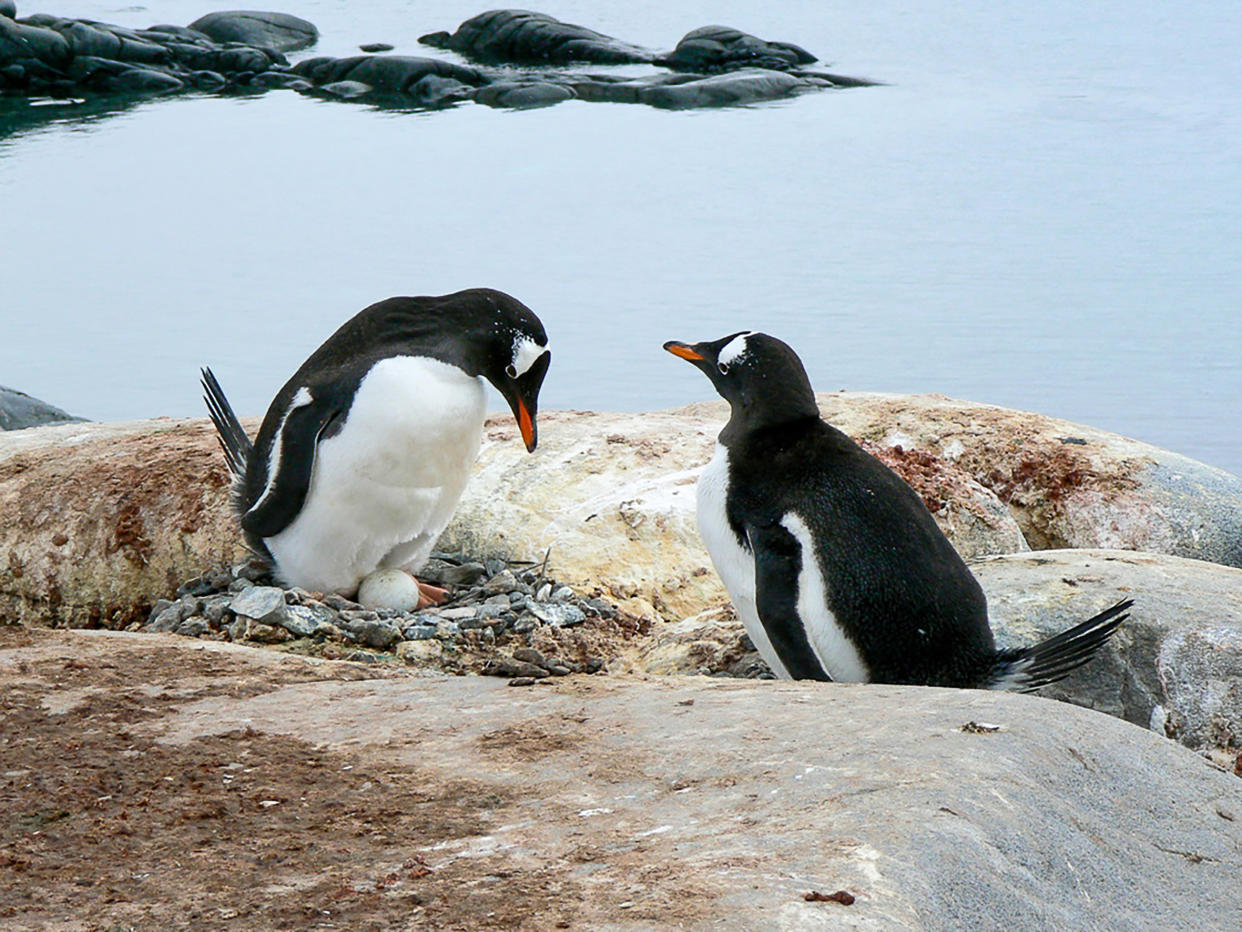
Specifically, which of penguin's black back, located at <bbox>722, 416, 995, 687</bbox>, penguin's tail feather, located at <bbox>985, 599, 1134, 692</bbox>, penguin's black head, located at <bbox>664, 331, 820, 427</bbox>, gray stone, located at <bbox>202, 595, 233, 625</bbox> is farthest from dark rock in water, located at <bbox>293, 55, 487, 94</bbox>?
penguin's tail feather, located at <bbox>985, 599, 1134, 692</bbox>

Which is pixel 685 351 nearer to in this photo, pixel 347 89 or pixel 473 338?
pixel 473 338

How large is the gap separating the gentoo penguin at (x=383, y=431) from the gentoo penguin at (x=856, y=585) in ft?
2.70

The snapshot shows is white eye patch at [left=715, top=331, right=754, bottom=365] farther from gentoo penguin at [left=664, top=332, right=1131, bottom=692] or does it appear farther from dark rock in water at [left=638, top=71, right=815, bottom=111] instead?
dark rock in water at [left=638, top=71, right=815, bottom=111]

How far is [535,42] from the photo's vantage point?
16359 millimetres

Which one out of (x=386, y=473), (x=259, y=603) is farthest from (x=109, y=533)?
(x=386, y=473)

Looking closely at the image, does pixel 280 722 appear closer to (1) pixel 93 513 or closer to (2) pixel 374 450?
(2) pixel 374 450

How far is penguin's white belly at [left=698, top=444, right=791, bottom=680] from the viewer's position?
312 cm

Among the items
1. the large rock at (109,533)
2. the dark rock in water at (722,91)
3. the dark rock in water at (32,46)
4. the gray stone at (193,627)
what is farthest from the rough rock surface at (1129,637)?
the dark rock in water at (32,46)

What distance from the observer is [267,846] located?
1.83 meters

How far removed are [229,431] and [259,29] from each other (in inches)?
571

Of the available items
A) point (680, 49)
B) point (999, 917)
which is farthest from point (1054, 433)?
point (680, 49)

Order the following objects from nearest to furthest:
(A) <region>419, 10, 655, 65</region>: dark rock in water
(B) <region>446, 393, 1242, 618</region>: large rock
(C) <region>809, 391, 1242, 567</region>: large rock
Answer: (B) <region>446, 393, 1242, 618</region>: large rock, (C) <region>809, 391, 1242, 567</region>: large rock, (A) <region>419, 10, 655, 65</region>: dark rock in water

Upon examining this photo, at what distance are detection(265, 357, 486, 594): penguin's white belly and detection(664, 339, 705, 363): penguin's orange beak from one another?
502mm

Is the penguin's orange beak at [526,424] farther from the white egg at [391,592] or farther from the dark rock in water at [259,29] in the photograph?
the dark rock in water at [259,29]
